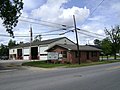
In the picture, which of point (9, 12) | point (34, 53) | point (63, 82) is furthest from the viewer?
point (34, 53)

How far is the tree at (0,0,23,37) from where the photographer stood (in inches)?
1198

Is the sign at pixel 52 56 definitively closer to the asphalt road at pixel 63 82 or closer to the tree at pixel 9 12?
the tree at pixel 9 12

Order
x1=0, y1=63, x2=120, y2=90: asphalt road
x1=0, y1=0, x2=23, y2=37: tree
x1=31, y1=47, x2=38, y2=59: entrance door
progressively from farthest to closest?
x1=31, y1=47, x2=38, y2=59: entrance door
x1=0, y1=0, x2=23, y2=37: tree
x1=0, y1=63, x2=120, y2=90: asphalt road

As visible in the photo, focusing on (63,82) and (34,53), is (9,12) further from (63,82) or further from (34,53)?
(34,53)

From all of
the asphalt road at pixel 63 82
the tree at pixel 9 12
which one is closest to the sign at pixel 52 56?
the tree at pixel 9 12

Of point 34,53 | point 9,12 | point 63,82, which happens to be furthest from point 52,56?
point 63,82

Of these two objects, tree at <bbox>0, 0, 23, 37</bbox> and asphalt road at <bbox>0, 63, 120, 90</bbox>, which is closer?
asphalt road at <bbox>0, 63, 120, 90</bbox>

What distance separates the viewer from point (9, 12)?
102 feet

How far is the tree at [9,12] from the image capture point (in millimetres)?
30438

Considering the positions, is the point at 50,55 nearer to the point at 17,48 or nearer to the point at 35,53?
the point at 35,53

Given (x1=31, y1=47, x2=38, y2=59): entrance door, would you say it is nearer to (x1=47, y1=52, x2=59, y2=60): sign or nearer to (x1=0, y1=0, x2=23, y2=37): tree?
(x1=47, y1=52, x2=59, y2=60): sign

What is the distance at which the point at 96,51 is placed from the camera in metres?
54.0

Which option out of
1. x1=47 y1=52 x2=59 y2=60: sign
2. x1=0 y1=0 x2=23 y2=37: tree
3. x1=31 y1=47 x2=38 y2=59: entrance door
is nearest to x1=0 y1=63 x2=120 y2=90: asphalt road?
x1=0 y1=0 x2=23 y2=37: tree

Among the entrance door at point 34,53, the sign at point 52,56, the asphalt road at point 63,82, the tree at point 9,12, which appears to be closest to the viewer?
the asphalt road at point 63,82
